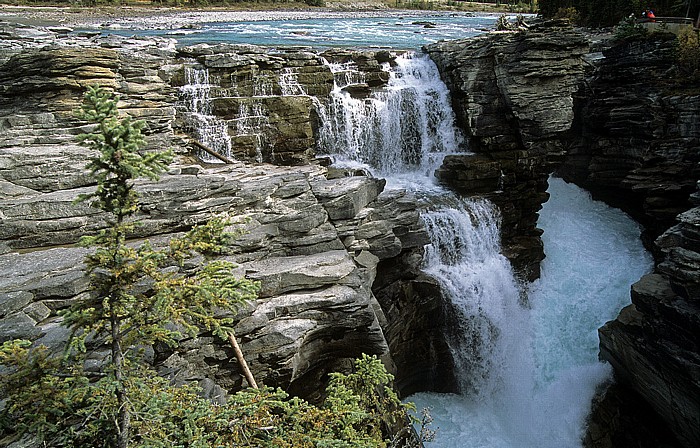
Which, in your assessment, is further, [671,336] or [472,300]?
[472,300]

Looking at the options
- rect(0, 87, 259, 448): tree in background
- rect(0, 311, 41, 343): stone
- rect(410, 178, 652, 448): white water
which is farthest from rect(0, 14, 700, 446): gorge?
rect(0, 87, 259, 448): tree in background

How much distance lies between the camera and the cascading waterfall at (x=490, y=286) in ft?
50.3

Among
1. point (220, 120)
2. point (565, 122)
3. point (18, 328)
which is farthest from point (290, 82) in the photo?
point (18, 328)

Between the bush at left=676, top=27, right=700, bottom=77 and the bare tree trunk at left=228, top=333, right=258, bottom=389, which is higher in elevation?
the bush at left=676, top=27, right=700, bottom=77

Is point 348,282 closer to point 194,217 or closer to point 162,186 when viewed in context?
point 194,217

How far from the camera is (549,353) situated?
54.8ft

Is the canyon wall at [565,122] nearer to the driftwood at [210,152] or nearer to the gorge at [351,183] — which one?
the gorge at [351,183]

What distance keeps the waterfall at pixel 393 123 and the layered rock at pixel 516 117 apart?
1.01 meters

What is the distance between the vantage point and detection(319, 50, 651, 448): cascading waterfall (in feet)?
50.3

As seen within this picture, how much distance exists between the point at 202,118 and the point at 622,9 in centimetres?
2786

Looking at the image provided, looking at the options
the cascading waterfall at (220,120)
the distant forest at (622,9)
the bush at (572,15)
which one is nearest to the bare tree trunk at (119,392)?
the cascading waterfall at (220,120)

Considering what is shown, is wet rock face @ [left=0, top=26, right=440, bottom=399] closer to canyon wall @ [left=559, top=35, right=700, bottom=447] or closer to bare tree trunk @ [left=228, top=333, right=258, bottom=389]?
bare tree trunk @ [left=228, top=333, right=258, bottom=389]

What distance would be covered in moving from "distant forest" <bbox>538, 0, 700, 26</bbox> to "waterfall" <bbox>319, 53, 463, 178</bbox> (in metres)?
15.2

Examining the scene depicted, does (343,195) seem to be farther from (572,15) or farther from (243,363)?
(572,15)
